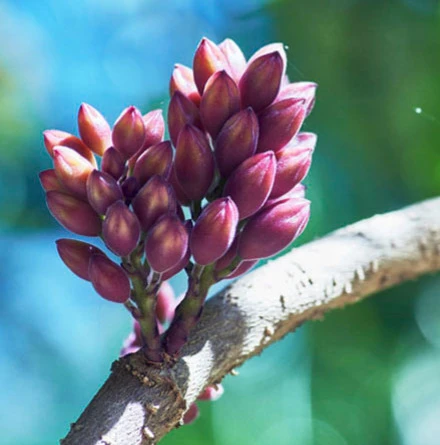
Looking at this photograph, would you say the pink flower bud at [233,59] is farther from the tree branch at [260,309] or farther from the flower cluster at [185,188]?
the tree branch at [260,309]

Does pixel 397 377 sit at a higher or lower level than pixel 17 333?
lower

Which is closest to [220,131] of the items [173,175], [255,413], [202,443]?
[173,175]

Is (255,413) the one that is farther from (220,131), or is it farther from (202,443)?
(220,131)

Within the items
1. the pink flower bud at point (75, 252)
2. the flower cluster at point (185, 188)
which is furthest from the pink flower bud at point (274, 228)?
the pink flower bud at point (75, 252)

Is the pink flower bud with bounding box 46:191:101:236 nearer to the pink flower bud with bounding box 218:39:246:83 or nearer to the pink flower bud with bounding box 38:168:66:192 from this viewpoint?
the pink flower bud with bounding box 38:168:66:192

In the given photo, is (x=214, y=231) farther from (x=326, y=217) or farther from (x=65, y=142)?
(x=326, y=217)

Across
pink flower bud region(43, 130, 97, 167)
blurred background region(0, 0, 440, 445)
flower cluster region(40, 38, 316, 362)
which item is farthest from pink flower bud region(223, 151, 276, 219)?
blurred background region(0, 0, 440, 445)
